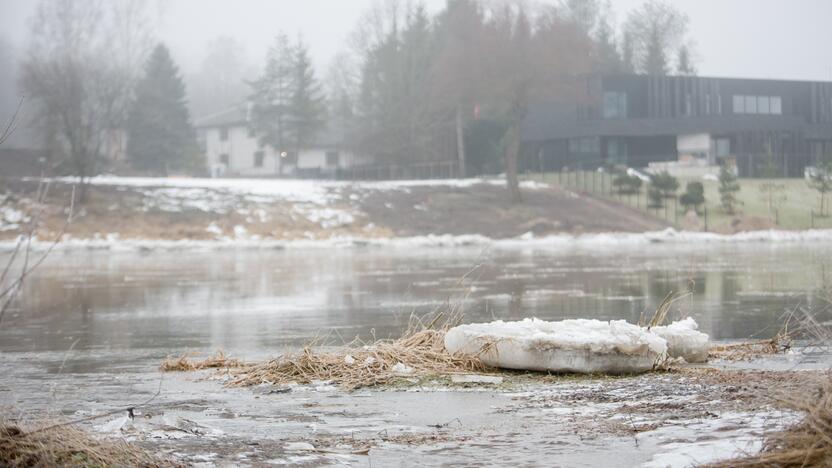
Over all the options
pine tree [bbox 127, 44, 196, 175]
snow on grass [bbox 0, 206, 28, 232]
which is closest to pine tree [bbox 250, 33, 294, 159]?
pine tree [bbox 127, 44, 196, 175]

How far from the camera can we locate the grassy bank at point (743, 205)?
5794cm

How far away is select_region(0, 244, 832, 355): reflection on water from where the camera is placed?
17.3 m

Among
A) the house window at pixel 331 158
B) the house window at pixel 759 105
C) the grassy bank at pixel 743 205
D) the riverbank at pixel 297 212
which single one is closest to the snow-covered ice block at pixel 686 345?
the riverbank at pixel 297 212

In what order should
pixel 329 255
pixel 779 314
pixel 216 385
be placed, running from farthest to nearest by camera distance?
1. pixel 329 255
2. pixel 779 314
3. pixel 216 385

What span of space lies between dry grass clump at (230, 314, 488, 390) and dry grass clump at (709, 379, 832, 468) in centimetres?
534

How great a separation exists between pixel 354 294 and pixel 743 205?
138 feet

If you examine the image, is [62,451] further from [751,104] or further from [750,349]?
[751,104]

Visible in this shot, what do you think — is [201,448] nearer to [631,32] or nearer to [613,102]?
[613,102]

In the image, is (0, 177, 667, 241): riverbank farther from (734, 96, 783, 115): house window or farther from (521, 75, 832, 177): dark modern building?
(734, 96, 783, 115): house window

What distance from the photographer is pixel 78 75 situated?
198 feet

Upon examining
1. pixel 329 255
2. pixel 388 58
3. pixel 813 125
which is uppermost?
pixel 388 58

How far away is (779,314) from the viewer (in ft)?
59.2

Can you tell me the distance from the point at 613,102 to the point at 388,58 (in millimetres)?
18051

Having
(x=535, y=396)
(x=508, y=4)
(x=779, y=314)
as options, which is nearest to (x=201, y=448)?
(x=535, y=396)
